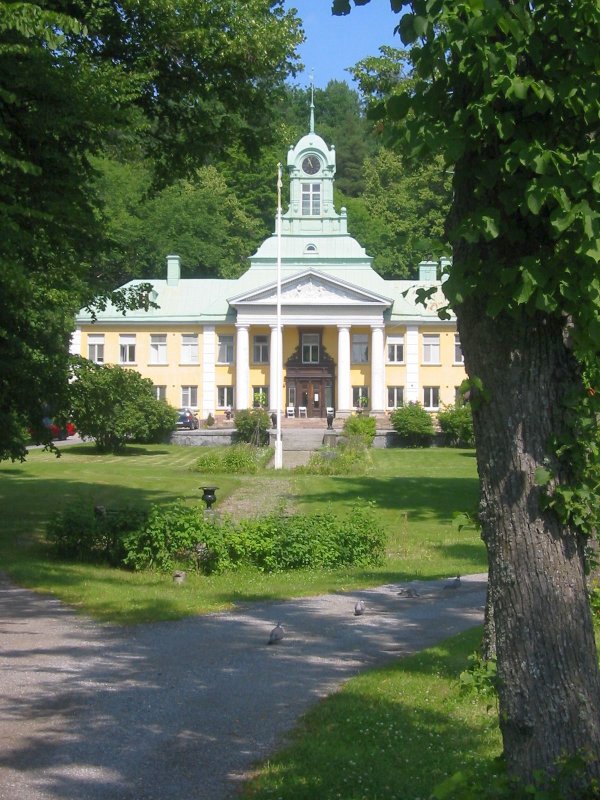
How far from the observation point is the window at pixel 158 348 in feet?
233

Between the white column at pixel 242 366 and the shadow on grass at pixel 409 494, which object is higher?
the white column at pixel 242 366

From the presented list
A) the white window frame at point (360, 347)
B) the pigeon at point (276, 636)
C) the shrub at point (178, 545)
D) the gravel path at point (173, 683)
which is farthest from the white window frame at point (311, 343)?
the pigeon at point (276, 636)

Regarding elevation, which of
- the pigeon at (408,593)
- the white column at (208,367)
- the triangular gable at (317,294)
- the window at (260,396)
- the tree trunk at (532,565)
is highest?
the triangular gable at (317,294)

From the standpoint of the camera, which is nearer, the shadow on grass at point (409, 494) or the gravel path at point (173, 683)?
the gravel path at point (173, 683)

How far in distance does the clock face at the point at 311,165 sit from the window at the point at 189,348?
13.1 metres

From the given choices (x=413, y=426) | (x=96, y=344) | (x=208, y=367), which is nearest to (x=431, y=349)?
(x=208, y=367)

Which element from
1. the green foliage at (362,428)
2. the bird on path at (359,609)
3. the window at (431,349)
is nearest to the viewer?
the bird on path at (359,609)

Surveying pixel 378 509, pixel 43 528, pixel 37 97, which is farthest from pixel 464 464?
pixel 37 97

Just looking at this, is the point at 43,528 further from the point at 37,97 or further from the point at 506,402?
the point at 506,402

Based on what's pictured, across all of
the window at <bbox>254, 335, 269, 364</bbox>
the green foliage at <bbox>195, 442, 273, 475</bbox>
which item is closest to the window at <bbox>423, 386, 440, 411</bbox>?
the window at <bbox>254, 335, 269, 364</bbox>

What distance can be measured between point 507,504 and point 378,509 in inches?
862

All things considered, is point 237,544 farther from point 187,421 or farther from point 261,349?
point 261,349

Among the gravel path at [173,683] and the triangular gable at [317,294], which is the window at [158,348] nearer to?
the triangular gable at [317,294]

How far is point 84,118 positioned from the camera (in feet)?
43.2
